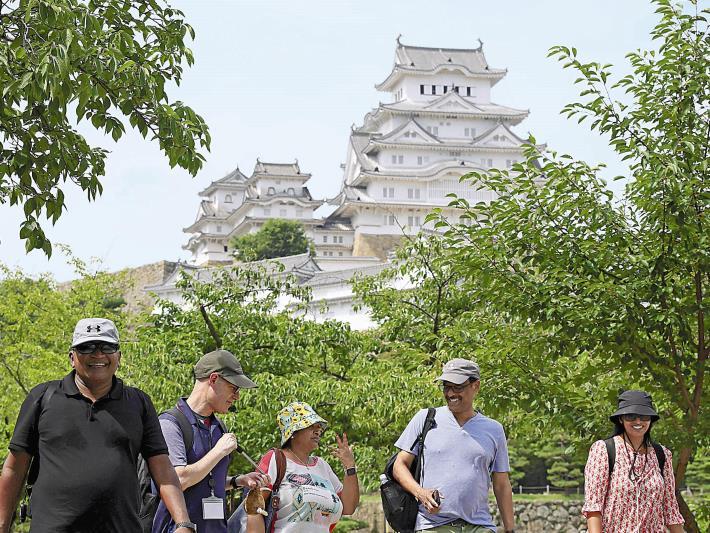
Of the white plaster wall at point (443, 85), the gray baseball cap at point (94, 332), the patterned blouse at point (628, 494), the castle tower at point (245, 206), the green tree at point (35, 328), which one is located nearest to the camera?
the gray baseball cap at point (94, 332)

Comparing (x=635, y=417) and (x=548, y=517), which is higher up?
(x=635, y=417)

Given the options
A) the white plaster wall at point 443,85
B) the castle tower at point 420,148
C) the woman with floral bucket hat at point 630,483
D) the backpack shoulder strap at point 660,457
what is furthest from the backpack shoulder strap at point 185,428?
the white plaster wall at point 443,85

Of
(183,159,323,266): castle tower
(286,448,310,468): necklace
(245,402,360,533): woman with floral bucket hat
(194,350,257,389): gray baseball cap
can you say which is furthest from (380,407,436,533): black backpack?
(183,159,323,266): castle tower

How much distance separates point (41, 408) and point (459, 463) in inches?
85.0

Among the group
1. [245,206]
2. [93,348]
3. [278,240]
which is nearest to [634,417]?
[93,348]

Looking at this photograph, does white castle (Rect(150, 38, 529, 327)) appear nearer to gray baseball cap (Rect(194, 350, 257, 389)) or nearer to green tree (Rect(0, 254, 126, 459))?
green tree (Rect(0, 254, 126, 459))

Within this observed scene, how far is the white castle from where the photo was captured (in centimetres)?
6775

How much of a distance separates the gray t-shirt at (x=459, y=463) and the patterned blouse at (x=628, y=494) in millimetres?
440

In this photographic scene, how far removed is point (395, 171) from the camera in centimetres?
6788

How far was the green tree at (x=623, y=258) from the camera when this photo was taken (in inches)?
A: 291

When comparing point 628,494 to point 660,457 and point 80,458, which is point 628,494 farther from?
point 80,458

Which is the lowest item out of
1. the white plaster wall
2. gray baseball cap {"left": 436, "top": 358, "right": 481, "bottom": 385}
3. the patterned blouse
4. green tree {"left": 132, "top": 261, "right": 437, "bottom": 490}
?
the patterned blouse

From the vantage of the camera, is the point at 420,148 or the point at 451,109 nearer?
the point at 420,148

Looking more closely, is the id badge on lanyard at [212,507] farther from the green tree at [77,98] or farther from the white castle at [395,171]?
the white castle at [395,171]
